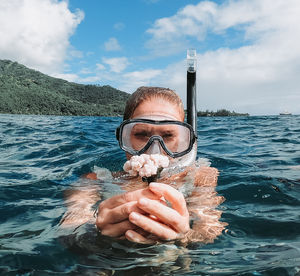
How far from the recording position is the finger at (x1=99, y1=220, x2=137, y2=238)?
1636mm

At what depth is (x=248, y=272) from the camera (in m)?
1.51

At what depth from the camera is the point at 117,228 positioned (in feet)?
5.46

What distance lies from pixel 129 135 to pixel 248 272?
1915mm

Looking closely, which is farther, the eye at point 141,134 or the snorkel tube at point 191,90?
the snorkel tube at point 191,90

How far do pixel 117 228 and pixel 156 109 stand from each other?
178 centimetres

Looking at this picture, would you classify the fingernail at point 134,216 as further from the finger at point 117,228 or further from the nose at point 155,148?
the nose at point 155,148

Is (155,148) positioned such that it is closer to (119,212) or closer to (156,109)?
(156,109)

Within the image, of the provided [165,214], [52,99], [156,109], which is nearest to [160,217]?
[165,214]

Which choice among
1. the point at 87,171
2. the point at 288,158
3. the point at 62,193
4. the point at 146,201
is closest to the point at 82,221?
the point at 146,201

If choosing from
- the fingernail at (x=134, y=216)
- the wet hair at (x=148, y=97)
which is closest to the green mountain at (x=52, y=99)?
the wet hair at (x=148, y=97)

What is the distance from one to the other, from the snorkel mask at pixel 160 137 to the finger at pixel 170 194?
1336 mm

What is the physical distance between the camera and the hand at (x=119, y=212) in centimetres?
153

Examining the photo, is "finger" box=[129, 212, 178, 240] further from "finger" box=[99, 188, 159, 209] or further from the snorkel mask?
the snorkel mask

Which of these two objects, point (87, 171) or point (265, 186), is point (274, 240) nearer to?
point (265, 186)
